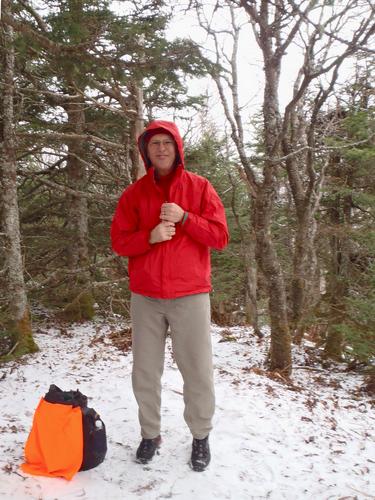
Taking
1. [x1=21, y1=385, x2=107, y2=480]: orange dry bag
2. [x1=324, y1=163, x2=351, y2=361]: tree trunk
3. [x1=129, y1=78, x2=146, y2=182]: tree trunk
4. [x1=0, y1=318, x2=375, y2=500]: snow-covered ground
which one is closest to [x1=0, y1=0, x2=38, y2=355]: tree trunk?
[x1=0, y1=318, x2=375, y2=500]: snow-covered ground

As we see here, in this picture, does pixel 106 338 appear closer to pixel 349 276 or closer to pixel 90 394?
pixel 90 394

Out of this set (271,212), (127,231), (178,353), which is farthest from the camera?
(271,212)

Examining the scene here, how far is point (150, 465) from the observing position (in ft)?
9.64

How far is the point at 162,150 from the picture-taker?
2.88 meters

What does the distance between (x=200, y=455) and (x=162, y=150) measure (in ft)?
7.41

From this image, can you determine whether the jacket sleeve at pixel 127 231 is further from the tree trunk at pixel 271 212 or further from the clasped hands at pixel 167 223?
the tree trunk at pixel 271 212

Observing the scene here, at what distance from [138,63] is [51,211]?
5.75 m

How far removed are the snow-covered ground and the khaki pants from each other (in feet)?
1.10

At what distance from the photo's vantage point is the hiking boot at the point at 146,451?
2955 mm

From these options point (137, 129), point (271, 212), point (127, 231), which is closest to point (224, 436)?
point (127, 231)

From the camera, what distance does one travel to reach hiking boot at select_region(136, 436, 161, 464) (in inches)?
116

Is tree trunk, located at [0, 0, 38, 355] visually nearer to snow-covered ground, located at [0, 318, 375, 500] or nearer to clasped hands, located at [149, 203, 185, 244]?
snow-covered ground, located at [0, 318, 375, 500]

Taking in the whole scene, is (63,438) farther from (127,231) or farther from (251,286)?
(251,286)

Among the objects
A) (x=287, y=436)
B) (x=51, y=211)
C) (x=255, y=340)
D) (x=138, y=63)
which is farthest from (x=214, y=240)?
(x=51, y=211)
